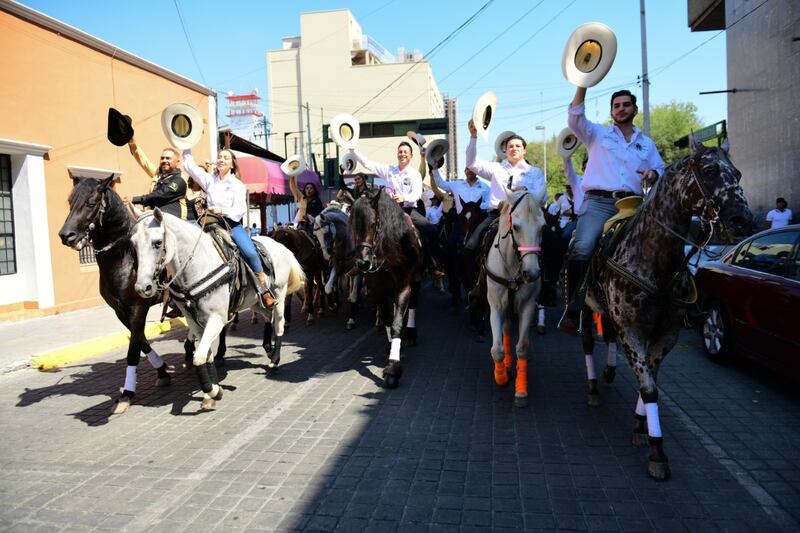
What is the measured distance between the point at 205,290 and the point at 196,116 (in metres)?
2.51

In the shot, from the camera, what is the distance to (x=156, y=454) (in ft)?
14.8

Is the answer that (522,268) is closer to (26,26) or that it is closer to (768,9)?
(26,26)

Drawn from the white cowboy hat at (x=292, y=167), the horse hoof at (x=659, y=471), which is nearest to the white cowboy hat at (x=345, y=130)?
the white cowboy hat at (x=292, y=167)

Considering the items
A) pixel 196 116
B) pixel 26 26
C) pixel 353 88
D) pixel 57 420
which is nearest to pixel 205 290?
pixel 57 420

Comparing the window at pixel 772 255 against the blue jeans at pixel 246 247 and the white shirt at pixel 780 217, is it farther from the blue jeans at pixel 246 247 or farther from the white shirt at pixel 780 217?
the white shirt at pixel 780 217

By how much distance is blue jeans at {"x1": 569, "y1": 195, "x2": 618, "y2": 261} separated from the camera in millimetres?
4984

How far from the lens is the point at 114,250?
5762 millimetres

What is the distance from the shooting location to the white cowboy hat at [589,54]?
4.58 meters

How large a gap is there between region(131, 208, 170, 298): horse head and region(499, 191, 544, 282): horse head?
11.5ft

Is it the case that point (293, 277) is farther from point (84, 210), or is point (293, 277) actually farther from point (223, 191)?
point (84, 210)

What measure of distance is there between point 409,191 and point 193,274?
3.68m

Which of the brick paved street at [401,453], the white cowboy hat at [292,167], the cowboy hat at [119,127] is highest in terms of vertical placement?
the white cowboy hat at [292,167]

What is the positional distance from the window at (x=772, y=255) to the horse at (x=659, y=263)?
1.93 meters

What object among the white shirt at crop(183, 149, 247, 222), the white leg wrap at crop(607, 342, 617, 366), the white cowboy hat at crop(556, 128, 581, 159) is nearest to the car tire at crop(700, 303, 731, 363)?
the white leg wrap at crop(607, 342, 617, 366)
